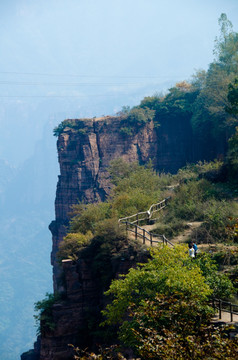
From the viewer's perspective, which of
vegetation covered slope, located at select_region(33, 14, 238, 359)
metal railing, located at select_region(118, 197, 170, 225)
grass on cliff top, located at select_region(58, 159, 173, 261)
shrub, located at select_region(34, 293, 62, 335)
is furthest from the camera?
metal railing, located at select_region(118, 197, 170, 225)

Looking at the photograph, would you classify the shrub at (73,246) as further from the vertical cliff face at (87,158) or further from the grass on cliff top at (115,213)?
the vertical cliff face at (87,158)

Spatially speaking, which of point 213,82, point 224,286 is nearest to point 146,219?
point 224,286

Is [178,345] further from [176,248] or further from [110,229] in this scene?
[110,229]

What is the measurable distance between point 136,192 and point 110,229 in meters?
8.32

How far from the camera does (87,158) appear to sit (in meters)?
53.7

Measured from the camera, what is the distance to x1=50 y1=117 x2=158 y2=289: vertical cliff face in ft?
176

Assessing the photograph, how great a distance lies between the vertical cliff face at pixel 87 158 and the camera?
53594 mm

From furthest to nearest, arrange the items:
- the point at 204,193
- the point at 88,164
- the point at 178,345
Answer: the point at 88,164 → the point at 204,193 → the point at 178,345

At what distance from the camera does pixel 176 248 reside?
1627 cm

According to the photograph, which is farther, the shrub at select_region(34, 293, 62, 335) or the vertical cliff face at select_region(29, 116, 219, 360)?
the vertical cliff face at select_region(29, 116, 219, 360)

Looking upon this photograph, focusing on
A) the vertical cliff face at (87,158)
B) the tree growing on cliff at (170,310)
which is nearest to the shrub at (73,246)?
the tree growing on cliff at (170,310)

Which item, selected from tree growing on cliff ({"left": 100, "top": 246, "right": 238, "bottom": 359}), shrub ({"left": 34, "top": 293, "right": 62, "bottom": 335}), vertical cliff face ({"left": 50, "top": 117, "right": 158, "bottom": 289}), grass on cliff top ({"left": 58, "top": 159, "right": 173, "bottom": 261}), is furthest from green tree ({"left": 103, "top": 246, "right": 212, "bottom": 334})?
vertical cliff face ({"left": 50, "top": 117, "right": 158, "bottom": 289})

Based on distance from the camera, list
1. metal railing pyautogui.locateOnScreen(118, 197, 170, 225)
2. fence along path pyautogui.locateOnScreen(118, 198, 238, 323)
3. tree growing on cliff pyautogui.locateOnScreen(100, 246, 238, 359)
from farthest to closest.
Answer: metal railing pyautogui.locateOnScreen(118, 197, 170, 225)
fence along path pyautogui.locateOnScreen(118, 198, 238, 323)
tree growing on cliff pyautogui.locateOnScreen(100, 246, 238, 359)

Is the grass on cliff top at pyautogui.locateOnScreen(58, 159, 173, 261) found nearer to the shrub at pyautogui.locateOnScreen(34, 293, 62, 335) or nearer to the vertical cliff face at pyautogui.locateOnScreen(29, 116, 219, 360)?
the shrub at pyautogui.locateOnScreen(34, 293, 62, 335)
